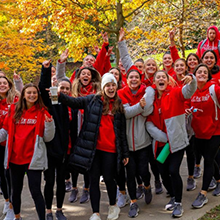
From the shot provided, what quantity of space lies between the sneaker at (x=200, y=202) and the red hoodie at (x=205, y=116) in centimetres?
92

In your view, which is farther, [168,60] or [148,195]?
[168,60]

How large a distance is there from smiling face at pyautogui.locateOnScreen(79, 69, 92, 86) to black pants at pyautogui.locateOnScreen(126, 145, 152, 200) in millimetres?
1481

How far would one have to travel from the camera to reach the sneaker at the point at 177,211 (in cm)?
445

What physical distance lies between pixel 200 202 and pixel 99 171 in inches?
63.5

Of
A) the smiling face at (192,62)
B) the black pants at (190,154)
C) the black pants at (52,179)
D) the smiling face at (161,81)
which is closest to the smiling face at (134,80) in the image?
the smiling face at (161,81)

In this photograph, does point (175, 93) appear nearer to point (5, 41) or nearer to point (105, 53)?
point (105, 53)

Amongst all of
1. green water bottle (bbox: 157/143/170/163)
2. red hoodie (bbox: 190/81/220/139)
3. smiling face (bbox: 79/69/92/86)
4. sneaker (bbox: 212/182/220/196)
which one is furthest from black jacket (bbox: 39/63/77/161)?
sneaker (bbox: 212/182/220/196)

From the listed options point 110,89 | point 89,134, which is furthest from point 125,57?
point 89,134

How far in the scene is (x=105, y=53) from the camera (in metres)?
6.40

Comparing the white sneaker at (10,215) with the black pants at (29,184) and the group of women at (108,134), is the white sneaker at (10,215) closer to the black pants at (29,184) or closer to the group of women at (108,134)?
the group of women at (108,134)

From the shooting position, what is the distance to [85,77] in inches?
211

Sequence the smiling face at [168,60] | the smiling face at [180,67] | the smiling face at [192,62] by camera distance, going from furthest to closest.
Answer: the smiling face at [168,60]
the smiling face at [192,62]
the smiling face at [180,67]

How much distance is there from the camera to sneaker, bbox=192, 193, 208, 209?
4668mm

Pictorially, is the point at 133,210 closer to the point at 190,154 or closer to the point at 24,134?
the point at 190,154
